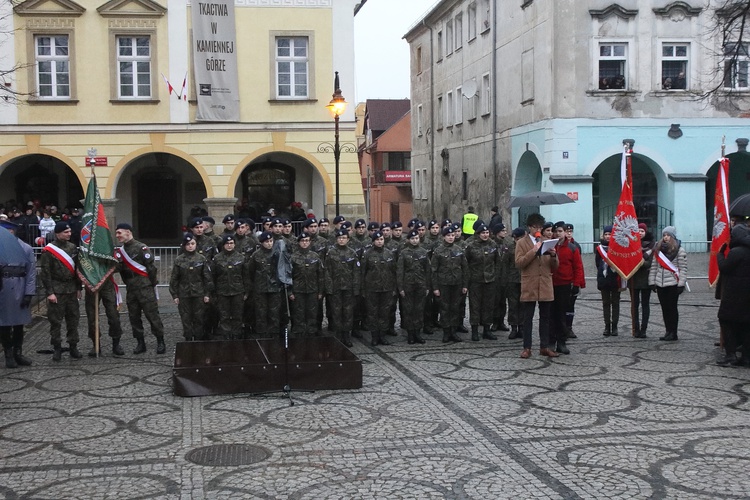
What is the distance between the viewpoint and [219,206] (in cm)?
2622

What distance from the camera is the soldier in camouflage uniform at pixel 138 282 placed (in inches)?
508

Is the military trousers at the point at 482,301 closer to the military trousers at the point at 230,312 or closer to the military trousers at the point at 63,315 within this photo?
the military trousers at the point at 230,312

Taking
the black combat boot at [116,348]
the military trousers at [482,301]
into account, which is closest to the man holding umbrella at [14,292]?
the black combat boot at [116,348]

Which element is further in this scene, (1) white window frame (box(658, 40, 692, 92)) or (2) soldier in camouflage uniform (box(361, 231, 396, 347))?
(1) white window frame (box(658, 40, 692, 92))

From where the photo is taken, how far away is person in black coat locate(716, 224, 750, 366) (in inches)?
444

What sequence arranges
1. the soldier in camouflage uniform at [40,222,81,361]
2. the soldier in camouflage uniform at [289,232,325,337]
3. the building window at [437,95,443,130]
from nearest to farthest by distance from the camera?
1. the soldier in camouflage uniform at [40,222,81,361]
2. the soldier in camouflage uniform at [289,232,325,337]
3. the building window at [437,95,443,130]

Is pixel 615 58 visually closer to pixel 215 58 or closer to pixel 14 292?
pixel 215 58

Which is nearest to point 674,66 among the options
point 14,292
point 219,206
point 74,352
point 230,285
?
point 219,206

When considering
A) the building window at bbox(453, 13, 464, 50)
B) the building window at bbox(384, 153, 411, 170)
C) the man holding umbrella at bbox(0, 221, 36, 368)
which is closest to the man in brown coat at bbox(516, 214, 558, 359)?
the man holding umbrella at bbox(0, 221, 36, 368)

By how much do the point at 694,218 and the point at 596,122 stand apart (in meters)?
4.54

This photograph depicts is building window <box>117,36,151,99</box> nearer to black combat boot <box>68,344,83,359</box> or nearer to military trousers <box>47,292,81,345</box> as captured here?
military trousers <box>47,292,81,345</box>

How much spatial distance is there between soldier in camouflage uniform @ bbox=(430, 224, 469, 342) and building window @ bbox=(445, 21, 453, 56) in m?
29.3

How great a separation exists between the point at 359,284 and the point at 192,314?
2630 millimetres

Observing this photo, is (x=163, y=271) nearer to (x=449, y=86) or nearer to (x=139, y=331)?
(x=139, y=331)
